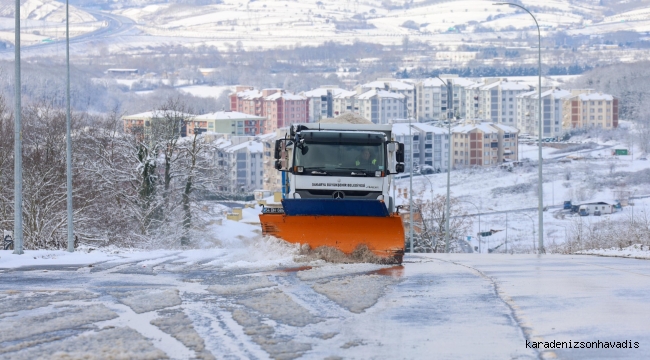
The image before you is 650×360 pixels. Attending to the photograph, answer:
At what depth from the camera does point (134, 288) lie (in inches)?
592

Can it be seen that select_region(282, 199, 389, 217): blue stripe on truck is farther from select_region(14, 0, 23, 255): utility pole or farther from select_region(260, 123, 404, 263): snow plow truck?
select_region(14, 0, 23, 255): utility pole

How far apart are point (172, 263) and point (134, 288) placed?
4674 mm

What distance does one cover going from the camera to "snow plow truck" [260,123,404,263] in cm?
1995

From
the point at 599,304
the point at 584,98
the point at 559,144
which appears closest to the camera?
the point at 599,304

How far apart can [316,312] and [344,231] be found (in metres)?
7.25

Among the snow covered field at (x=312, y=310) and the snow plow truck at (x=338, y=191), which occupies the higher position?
the snow plow truck at (x=338, y=191)

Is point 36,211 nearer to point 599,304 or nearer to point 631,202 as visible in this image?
point 599,304

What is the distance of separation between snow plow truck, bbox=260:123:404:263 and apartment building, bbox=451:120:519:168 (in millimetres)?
118065

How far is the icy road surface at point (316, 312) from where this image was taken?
10.5 m

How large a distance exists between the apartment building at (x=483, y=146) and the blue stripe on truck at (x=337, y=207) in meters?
120

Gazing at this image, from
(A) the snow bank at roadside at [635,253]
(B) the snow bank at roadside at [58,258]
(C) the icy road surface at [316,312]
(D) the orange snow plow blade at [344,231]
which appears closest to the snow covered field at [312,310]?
(C) the icy road surface at [316,312]

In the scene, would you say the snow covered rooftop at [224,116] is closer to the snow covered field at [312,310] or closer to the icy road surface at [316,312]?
the snow covered field at [312,310]

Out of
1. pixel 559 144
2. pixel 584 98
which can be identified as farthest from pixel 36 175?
pixel 584 98

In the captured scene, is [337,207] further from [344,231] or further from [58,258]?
[58,258]
